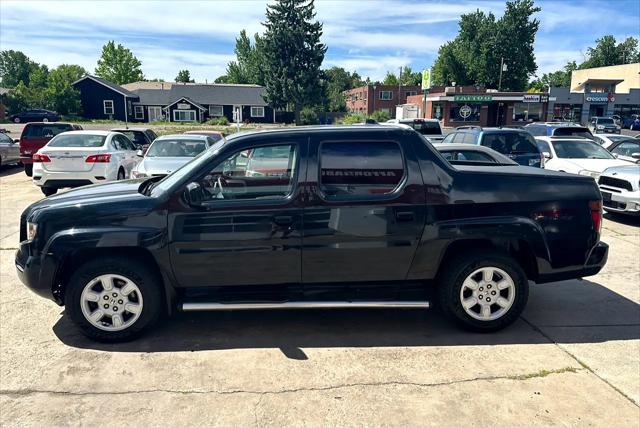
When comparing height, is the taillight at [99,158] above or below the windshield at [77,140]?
below

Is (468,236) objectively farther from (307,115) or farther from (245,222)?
(307,115)

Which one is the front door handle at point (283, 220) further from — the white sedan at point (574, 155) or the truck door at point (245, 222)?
the white sedan at point (574, 155)

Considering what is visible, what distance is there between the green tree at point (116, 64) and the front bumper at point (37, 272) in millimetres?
94223

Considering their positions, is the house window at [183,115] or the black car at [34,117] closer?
the black car at [34,117]

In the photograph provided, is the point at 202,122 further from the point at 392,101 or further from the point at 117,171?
the point at 117,171

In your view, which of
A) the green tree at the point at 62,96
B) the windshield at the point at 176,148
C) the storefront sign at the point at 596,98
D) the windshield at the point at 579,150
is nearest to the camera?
the windshield at the point at 176,148

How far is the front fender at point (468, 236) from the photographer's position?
4.15 metres

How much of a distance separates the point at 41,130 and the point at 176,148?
784 cm

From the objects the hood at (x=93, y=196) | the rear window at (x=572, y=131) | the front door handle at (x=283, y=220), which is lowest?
the front door handle at (x=283, y=220)

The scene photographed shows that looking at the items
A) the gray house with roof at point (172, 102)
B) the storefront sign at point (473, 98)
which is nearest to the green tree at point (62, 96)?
the gray house with roof at point (172, 102)

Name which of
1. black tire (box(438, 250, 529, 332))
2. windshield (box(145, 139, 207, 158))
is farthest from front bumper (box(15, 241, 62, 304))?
windshield (box(145, 139, 207, 158))

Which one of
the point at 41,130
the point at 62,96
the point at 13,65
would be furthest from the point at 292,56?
the point at 13,65

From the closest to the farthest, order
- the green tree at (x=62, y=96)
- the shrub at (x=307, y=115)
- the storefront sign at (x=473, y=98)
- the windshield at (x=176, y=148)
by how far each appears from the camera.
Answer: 1. the windshield at (x=176, y=148)
2. the storefront sign at (x=473, y=98)
3. the green tree at (x=62, y=96)
4. the shrub at (x=307, y=115)

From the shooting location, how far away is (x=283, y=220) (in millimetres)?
4012
